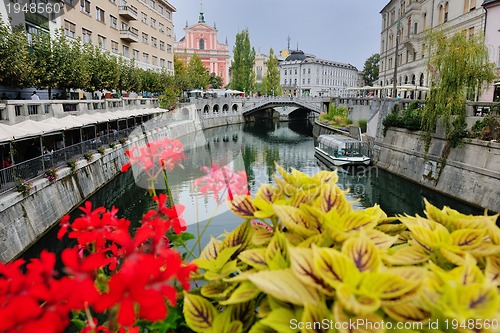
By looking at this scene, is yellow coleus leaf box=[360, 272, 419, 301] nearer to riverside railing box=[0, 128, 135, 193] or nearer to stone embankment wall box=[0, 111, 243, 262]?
stone embankment wall box=[0, 111, 243, 262]

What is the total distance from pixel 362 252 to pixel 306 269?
259mm

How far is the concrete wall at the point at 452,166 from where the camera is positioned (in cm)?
1734

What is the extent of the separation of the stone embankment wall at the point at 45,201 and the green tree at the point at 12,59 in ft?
15.9

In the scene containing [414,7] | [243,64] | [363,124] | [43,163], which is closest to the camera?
[43,163]


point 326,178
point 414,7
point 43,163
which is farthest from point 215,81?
point 326,178

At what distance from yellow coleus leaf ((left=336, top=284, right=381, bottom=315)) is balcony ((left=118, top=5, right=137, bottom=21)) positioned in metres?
48.2

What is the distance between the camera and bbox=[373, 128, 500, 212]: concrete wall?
17.3 meters

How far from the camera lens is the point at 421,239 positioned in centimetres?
Answer: 188

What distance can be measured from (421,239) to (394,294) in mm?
548

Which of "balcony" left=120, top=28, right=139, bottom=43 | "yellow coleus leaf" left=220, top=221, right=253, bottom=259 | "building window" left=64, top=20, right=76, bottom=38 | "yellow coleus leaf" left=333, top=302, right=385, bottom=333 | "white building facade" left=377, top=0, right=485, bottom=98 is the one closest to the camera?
"yellow coleus leaf" left=333, top=302, right=385, bottom=333

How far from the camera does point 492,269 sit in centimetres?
176

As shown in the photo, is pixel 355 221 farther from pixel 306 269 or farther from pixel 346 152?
pixel 346 152

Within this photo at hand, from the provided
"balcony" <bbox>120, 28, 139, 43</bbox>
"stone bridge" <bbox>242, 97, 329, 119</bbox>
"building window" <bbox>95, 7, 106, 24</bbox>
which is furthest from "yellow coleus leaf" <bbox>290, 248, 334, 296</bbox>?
"stone bridge" <bbox>242, 97, 329, 119</bbox>

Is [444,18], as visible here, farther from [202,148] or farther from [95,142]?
[95,142]
